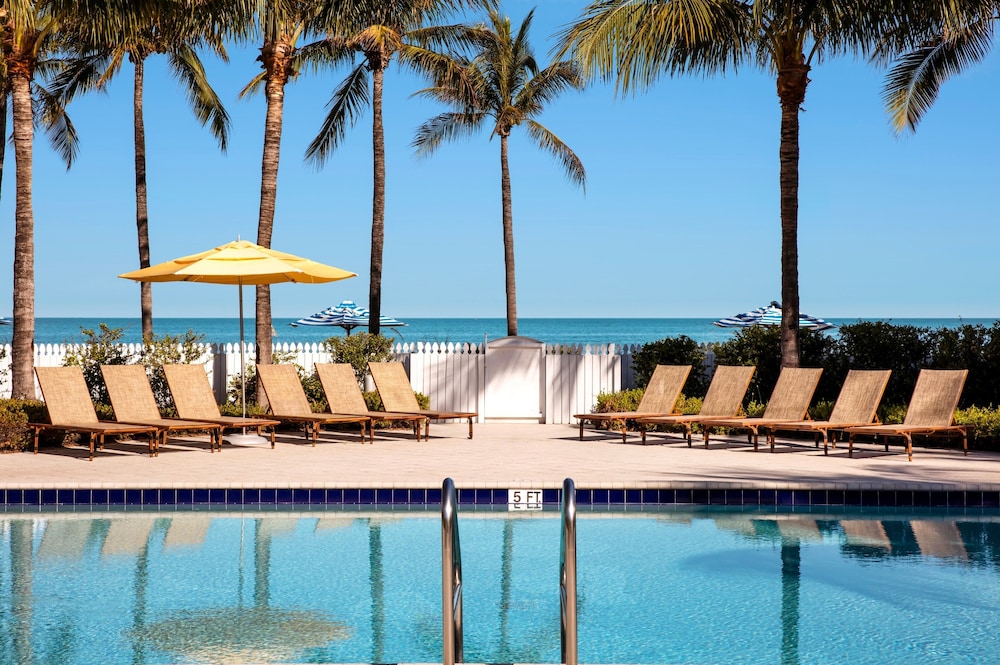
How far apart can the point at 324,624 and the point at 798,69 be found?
1084 centimetres

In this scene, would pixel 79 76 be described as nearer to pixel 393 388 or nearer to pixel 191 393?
pixel 191 393

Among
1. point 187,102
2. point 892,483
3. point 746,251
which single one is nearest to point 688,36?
point 892,483

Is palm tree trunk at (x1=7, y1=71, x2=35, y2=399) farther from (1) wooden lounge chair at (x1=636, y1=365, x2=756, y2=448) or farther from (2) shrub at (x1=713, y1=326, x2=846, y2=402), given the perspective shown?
(2) shrub at (x1=713, y1=326, x2=846, y2=402)

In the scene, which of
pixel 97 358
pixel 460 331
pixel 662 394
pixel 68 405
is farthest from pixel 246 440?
pixel 460 331

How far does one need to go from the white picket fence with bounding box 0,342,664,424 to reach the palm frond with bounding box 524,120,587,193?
8.50 metres

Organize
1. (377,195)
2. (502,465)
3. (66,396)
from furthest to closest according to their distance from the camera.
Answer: (377,195)
(66,396)
(502,465)

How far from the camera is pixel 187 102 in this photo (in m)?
23.5

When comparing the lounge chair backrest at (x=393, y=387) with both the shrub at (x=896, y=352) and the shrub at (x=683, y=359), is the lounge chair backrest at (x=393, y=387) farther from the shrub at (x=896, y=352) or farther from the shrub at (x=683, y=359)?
the shrub at (x=896, y=352)

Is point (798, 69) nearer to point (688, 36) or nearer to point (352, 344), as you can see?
point (688, 36)

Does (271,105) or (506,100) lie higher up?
(506,100)

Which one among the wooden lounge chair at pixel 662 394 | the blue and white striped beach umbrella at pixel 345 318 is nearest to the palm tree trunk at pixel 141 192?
the blue and white striped beach umbrella at pixel 345 318

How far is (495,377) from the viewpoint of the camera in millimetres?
16594

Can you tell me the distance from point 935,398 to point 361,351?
27.2 feet

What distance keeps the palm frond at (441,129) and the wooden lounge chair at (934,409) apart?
1470cm
